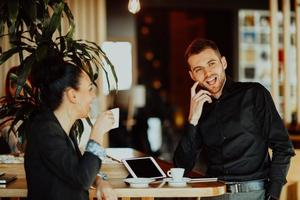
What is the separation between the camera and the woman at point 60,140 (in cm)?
219

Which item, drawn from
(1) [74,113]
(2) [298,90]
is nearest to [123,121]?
(2) [298,90]

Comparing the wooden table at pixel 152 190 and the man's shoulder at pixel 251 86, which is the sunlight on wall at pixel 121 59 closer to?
the man's shoulder at pixel 251 86

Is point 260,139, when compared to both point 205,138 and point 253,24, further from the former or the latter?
point 253,24

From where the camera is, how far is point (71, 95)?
91.9 inches

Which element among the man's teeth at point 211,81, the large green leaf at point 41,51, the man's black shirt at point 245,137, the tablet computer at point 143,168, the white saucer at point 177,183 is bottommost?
the white saucer at point 177,183

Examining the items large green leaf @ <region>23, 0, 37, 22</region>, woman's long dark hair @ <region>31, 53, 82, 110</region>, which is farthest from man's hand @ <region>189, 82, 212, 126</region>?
large green leaf @ <region>23, 0, 37, 22</region>

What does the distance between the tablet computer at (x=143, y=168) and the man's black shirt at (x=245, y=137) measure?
254mm

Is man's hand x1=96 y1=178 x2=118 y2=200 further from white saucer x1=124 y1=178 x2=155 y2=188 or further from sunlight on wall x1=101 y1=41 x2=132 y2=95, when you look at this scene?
sunlight on wall x1=101 y1=41 x2=132 y2=95

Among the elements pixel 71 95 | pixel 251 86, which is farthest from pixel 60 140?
pixel 251 86

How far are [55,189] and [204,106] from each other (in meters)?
1.10

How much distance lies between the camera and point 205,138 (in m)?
2.99

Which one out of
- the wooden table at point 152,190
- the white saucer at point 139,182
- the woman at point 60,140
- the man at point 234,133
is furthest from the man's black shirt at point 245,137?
the woman at point 60,140

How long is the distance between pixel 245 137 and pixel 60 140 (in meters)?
1.03

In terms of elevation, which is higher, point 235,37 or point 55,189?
point 235,37
